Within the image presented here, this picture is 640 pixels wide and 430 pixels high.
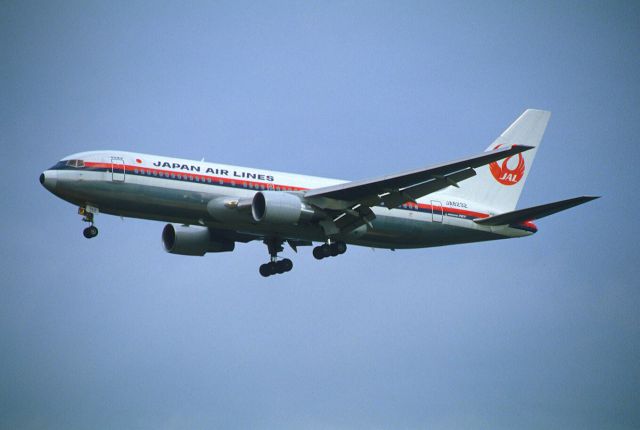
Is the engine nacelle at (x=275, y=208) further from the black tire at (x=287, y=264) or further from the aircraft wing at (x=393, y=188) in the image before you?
the black tire at (x=287, y=264)

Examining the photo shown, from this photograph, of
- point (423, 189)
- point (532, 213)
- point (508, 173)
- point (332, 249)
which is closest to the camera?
point (423, 189)

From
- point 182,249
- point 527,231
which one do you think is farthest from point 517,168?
point 182,249

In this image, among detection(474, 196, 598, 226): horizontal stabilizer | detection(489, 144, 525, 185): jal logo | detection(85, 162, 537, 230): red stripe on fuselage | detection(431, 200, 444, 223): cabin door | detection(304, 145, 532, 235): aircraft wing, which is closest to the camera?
detection(474, 196, 598, 226): horizontal stabilizer

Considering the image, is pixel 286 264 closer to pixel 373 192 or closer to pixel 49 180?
pixel 373 192

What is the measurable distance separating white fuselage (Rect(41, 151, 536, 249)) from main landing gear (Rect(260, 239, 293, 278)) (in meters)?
2.25

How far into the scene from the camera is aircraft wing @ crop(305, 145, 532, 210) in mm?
44844

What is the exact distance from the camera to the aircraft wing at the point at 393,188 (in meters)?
44.8

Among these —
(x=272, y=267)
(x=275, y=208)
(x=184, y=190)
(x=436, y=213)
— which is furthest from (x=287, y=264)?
(x=184, y=190)

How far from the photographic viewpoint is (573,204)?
45281 millimetres

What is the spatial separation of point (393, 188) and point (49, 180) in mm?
16439

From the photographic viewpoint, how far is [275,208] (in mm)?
45844

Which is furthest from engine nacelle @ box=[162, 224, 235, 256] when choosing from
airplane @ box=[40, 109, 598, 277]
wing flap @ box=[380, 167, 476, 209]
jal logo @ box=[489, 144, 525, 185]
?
jal logo @ box=[489, 144, 525, 185]

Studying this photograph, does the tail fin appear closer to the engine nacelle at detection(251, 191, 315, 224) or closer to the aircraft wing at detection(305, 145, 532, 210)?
the aircraft wing at detection(305, 145, 532, 210)

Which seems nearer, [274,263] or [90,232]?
[90,232]
